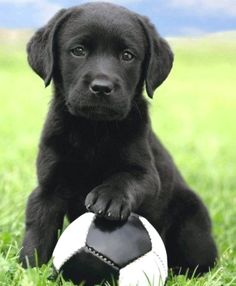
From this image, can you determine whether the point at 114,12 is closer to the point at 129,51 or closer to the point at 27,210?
the point at 129,51

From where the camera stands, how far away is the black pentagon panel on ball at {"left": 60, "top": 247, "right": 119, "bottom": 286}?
4.14 meters

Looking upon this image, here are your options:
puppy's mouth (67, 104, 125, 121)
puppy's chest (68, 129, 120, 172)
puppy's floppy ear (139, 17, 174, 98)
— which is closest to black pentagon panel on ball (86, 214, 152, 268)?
puppy's chest (68, 129, 120, 172)

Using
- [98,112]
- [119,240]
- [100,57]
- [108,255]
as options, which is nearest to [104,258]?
[108,255]

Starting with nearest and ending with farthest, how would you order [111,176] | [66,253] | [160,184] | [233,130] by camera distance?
[66,253] → [111,176] → [160,184] → [233,130]

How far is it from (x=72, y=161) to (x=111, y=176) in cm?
28

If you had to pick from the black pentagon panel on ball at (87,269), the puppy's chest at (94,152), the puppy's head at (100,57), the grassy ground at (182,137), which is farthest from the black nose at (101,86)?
the grassy ground at (182,137)

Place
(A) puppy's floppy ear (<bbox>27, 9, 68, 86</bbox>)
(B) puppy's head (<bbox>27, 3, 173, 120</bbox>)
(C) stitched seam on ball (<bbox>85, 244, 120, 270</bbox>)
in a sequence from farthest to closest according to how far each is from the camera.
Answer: (A) puppy's floppy ear (<bbox>27, 9, 68, 86</bbox>) < (B) puppy's head (<bbox>27, 3, 173, 120</bbox>) < (C) stitched seam on ball (<bbox>85, 244, 120, 270</bbox>)

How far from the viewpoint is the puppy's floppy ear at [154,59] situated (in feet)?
15.9

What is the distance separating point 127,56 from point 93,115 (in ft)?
1.52

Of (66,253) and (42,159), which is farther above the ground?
(42,159)

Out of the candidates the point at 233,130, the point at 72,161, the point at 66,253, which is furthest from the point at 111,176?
the point at 233,130

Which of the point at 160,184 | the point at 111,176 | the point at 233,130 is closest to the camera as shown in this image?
the point at 111,176

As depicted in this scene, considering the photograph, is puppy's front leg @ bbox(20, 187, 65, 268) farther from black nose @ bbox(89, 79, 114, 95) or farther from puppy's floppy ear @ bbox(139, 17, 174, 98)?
puppy's floppy ear @ bbox(139, 17, 174, 98)

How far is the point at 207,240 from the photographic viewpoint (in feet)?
17.7
